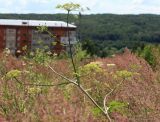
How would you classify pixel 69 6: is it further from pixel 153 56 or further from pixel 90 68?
pixel 153 56

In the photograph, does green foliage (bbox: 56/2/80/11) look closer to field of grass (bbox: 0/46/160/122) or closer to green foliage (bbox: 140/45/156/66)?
field of grass (bbox: 0/46/160/122)

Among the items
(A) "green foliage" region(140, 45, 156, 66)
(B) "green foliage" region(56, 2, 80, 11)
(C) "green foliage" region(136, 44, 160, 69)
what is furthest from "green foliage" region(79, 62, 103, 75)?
(A) "green foliage" region(140, 45, 156, 66)

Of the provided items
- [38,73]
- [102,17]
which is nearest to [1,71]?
[38,73]

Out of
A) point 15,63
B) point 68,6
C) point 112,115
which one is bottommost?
point 15,63

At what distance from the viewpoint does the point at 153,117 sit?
4113mm

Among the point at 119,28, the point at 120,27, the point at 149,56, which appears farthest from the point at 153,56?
the point at 120,27

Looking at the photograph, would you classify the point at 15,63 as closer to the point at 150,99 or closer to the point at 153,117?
the point at 150,99

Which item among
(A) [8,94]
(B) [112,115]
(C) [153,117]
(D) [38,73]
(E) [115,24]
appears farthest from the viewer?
(E) [115,24]

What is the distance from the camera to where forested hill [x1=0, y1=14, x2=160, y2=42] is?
120 metres

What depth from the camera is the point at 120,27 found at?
133625 mm

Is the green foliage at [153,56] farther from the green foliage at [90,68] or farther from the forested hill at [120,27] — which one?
the forested hill at [120,27]

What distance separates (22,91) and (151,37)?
107 metres

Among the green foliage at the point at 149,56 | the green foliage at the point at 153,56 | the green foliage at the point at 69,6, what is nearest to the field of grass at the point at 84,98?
the green foliage at the point at 69,6

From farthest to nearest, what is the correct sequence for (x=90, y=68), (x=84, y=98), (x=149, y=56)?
(x=149, y=56), (x=84, y=98), (x=90, y=68)
